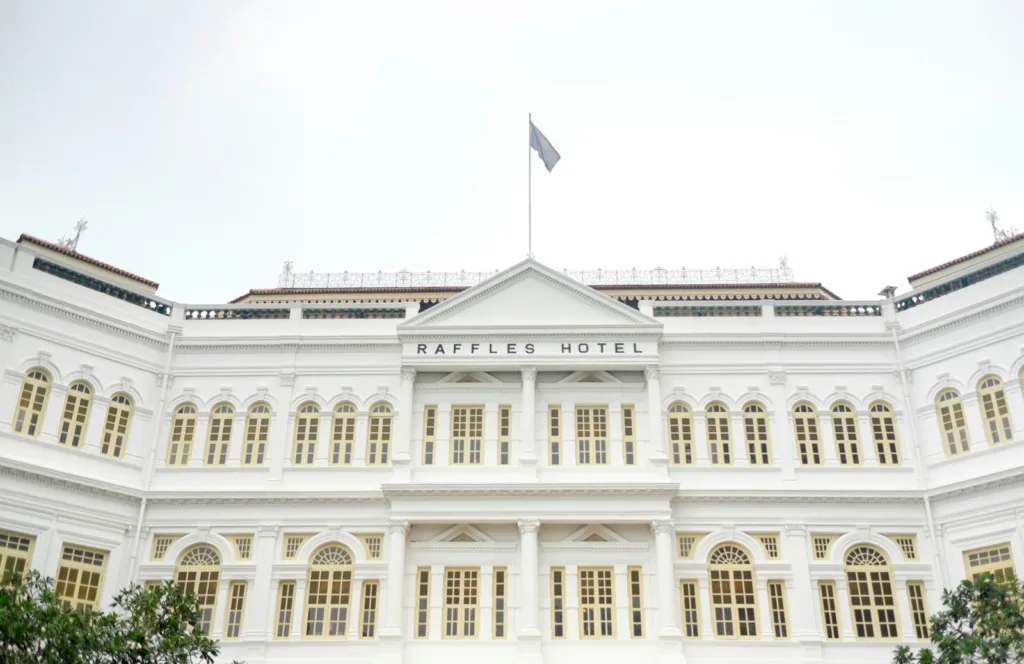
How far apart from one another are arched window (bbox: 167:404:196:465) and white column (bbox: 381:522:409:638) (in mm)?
5985

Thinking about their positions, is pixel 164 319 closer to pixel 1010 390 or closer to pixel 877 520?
pixel 877 520

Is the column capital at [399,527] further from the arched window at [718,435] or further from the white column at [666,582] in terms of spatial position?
the arched window at [718,435]

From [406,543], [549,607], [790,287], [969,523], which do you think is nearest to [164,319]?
[406,543]

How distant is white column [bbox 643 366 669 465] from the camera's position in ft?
75.7

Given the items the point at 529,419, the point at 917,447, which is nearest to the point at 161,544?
the point at 529,419

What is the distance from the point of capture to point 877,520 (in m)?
22.6

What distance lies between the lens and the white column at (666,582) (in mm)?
21219

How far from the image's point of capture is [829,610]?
21.9 metres

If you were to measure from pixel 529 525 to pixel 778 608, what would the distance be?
6.14m

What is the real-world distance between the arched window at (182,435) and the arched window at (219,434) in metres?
0.47

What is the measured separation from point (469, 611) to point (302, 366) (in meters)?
7.92

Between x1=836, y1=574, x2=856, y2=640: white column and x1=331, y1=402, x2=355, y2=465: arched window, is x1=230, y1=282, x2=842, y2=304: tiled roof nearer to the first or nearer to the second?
x1=331, y1=402, x2=355, y2=465: arched window

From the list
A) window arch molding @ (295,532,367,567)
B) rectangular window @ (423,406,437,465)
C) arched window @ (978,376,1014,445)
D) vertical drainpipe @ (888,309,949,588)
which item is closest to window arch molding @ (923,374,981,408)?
arched window @ (978,376,1014,445)

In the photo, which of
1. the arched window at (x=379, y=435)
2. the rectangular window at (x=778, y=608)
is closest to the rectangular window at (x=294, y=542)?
the arched window at (x=379, y=435)
